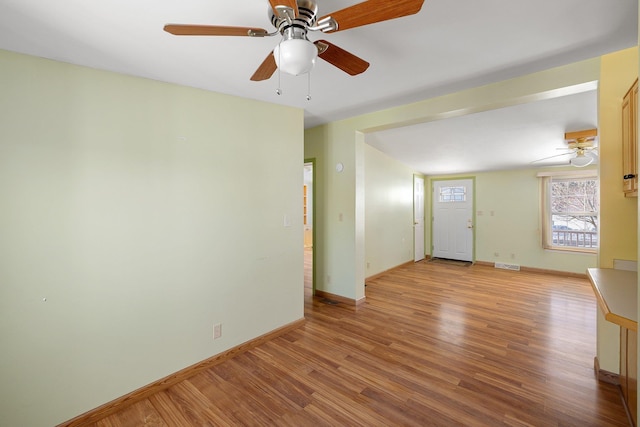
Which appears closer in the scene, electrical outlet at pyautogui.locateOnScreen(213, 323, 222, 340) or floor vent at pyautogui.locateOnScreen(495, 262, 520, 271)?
electrical outlet at pyautogui.locateOnScreen(213, 323, 222, 340)

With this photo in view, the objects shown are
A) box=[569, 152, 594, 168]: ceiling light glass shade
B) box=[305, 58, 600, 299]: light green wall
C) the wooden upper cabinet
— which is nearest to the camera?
the wooden upper cabinet

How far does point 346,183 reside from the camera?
11.9ft

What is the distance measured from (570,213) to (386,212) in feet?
11.3

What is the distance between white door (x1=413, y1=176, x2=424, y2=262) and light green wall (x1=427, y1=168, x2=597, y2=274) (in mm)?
1058

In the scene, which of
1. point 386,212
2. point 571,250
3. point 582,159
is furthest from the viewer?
point 386,212

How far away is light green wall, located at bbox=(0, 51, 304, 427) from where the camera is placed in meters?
1.61

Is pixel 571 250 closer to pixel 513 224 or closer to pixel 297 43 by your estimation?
pixel 513 224

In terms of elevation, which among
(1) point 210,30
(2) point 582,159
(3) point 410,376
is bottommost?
(3) point 410,376

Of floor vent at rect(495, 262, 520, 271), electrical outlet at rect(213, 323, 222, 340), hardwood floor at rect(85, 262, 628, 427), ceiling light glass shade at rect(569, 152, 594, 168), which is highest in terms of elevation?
ceiling light glass shade at rect(569, 152, 594, 168)

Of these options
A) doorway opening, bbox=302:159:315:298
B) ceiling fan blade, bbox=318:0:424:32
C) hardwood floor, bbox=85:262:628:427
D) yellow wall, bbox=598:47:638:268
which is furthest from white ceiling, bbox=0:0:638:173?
hardwood floor, bbox=85:262:628:427

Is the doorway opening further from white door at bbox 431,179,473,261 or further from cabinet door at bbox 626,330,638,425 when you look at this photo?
white door at bbox 431,179,473,261

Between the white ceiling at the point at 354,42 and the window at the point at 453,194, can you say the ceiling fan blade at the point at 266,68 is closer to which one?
the white ceiling at the point at 354,42

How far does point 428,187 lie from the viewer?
674 centimetres

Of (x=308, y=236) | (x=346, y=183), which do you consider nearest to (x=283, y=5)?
(x=346, y=183)
